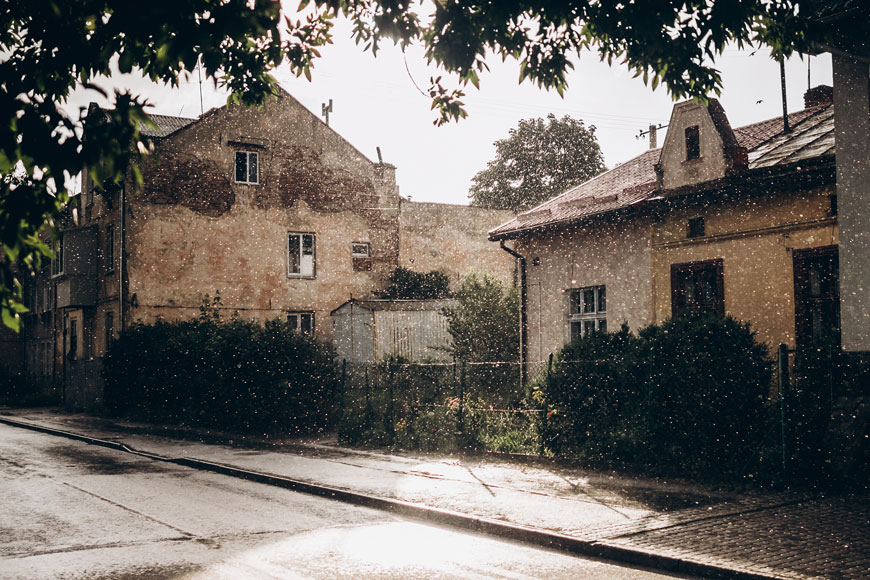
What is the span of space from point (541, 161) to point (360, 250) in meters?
22.1

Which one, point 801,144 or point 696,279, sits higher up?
point 801,144

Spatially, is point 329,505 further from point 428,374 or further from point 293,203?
point 293,203

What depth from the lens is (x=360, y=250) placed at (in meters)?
32.5

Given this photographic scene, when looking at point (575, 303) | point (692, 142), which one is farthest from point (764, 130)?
point (575, 303)

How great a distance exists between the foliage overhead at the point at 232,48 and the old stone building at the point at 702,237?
177 inches

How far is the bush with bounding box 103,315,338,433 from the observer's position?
18484mm

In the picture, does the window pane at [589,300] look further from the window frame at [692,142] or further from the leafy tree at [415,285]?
the leafy tree at [415,285]

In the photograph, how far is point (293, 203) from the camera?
30906mm

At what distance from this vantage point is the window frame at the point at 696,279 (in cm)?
1434

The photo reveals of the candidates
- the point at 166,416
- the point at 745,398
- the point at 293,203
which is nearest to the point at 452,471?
the point at 745,398

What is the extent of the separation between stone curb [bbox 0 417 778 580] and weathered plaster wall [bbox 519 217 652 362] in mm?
7961

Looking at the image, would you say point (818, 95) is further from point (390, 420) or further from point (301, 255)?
point (301, 255)

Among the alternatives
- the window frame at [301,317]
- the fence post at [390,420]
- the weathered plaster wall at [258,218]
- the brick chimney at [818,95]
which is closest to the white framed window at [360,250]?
the weathered plaster wall at [258,218]

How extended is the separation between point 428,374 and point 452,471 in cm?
771
